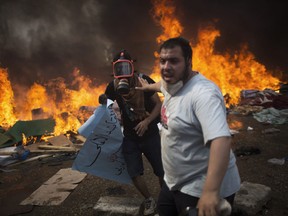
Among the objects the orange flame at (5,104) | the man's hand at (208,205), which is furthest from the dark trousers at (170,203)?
the orange flame at (5,104)

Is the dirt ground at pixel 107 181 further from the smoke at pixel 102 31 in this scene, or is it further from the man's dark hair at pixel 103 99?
the smoke at pixel 102 31

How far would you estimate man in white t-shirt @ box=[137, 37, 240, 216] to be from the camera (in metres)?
1.66

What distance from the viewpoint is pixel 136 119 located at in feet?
12.7

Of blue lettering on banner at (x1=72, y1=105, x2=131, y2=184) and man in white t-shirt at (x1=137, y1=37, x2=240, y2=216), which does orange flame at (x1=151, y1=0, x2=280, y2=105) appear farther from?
man in white t-shirt at (x1=137, y1=37, x2=240, y2=216)

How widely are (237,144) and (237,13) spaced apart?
13.2 metres

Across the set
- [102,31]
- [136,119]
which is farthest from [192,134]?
[102,31]

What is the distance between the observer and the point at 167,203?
249 cm

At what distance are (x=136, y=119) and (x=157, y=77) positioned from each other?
13202 millimetres

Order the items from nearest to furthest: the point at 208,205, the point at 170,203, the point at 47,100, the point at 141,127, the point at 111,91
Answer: the point at 208,205 < the point at 170,203 < the point at 141,127 < the point at 111,91 < the point at 47,100

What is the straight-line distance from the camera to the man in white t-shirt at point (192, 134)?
1.66 m

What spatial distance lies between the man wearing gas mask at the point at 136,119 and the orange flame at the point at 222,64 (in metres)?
10.9

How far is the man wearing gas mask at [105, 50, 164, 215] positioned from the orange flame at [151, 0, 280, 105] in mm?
10886

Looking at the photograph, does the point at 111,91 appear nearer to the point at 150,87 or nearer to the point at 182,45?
the point at 150,87

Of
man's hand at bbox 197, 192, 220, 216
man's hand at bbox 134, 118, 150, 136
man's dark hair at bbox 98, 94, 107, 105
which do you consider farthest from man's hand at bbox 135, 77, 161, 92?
man's hand at bbox 197, 192, 220, 216
